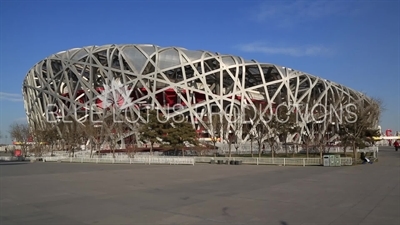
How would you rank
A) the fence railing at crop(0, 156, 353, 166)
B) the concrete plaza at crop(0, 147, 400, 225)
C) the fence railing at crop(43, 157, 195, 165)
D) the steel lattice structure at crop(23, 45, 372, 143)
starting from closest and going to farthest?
the concrete plaza at crop(0, 147, 400, 225)
the fence railing at crop(0, 156, 353, 166)
the fence railing at crop(43, 157, 195, 165)
the steel lattice structure at crop(23, 45, 372, 143)

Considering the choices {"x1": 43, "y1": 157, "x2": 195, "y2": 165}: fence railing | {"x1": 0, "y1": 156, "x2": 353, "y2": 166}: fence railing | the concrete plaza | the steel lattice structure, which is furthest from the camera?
the steel lattice structure

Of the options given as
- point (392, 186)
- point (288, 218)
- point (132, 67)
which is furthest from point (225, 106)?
point (288, 218)

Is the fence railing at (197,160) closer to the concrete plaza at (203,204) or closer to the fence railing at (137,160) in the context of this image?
the fence railing at (137,160)

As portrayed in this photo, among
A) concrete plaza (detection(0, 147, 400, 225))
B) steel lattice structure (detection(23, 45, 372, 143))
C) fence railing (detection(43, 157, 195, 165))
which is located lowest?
fence railing (detection(43, 157, 195, 165))

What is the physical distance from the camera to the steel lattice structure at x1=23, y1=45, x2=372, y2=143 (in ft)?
185

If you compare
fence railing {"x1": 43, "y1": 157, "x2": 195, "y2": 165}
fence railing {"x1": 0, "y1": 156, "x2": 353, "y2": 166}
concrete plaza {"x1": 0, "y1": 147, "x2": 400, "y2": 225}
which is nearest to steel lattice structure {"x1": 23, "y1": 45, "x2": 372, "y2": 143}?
fence railing {"x1": 43, "y1": 157, "x2": 195, "y2": 165}

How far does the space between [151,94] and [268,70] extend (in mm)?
21557

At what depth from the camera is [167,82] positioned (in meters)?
55.6

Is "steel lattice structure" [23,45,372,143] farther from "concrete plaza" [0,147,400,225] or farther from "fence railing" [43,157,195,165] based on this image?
"concrete plaza" [0,147,400,225]

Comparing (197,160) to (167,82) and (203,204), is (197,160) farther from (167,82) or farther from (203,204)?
(203,204)

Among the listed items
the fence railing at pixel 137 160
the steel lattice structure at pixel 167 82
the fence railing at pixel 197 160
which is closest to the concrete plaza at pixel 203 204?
the fence railing at pixel 197 160

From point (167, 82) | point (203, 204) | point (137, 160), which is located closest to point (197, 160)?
point (137, 160)

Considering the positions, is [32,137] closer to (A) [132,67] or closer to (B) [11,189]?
(A) [132,67]

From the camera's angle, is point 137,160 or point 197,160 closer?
point 137,160
